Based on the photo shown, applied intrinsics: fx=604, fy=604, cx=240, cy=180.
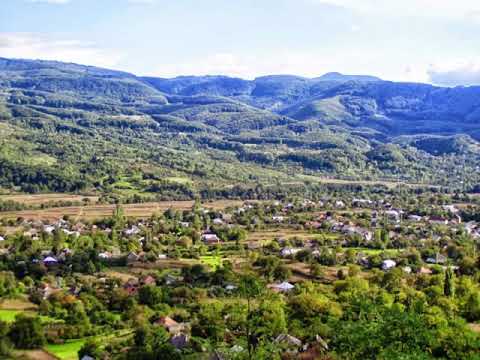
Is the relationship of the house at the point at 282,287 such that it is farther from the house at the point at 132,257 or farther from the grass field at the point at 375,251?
the grass field at the point at 375,251

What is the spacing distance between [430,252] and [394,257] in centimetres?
423

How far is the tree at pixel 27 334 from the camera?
33906 millimetres

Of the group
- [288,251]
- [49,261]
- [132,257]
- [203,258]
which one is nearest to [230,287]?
[203,258]

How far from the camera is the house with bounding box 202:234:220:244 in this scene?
220 ft

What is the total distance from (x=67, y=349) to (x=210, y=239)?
34151 mm

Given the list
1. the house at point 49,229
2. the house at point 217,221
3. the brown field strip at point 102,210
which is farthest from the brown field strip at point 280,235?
the house at point 49,229

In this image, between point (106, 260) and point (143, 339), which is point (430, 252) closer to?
point (106, 260)

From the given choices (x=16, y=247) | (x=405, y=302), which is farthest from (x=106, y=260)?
(x=405, y=302)

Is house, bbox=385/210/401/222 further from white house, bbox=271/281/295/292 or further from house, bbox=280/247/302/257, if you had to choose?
white house, bbox=271/281/295/292

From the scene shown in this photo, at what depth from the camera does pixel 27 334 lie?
34125 mm

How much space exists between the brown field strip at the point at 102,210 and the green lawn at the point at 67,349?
45.6 m

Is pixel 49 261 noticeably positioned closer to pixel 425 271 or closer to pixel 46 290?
pixel 46 290

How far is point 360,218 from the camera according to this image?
268ft

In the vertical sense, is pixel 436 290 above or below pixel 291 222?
above
